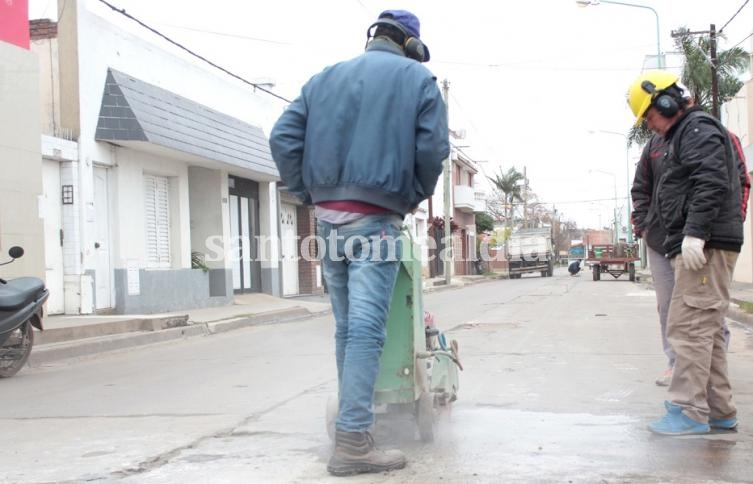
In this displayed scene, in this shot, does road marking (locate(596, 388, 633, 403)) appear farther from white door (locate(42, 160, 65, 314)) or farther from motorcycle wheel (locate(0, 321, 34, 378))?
white door (locate(42, 160, 65, 314))

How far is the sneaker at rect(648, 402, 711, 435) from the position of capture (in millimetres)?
3980

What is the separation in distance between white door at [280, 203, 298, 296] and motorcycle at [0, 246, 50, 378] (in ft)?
44.7

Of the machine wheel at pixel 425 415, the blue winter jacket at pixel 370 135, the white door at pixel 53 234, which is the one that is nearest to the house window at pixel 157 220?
the white door at pixel 53 234

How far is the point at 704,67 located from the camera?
23.0m

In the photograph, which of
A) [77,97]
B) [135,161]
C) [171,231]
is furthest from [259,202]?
[77,97]

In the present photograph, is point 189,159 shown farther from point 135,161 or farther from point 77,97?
point 77,97

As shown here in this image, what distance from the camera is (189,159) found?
1576cm

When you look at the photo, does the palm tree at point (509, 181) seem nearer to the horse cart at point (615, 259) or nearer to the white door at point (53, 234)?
the horse cart at point (615, 259)

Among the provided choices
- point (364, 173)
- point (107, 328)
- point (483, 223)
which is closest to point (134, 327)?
point (107, 328)

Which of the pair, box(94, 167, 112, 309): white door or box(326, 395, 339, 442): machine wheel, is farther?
box(94, 167, 112, 309): white door

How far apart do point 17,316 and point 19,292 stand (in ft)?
0.76

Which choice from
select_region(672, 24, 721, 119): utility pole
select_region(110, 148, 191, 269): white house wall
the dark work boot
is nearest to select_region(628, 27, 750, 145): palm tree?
select_region(672, 24, 721, 119): utility pole

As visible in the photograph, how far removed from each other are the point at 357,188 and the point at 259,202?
56.3ft

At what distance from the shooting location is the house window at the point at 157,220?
15114 mm
